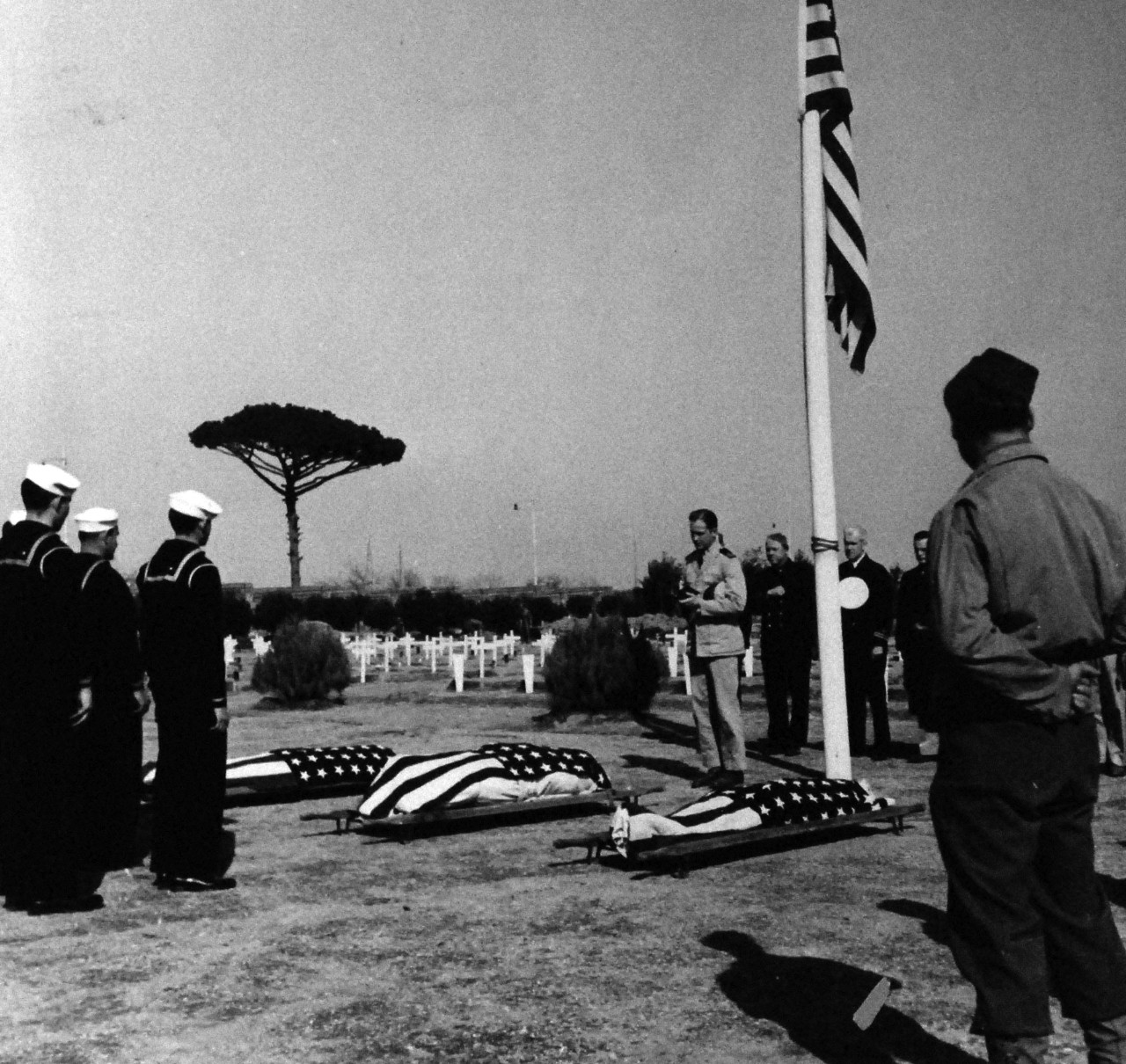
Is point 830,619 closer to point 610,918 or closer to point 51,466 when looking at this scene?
point 610,918

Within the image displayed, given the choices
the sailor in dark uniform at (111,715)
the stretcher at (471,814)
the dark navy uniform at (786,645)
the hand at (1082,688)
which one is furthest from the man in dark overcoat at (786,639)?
the hand at (1082,688)

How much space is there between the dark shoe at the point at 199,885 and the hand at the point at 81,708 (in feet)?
3.03

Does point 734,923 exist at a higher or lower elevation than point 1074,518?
lower

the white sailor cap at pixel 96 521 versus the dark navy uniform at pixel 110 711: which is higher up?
the white sailor cap at pixel 96 521

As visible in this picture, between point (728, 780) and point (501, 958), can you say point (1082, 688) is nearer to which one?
point (501, 958)

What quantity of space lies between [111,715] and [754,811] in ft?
10.8

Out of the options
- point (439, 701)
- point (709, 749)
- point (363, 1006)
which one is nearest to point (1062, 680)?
point (363, 1006)

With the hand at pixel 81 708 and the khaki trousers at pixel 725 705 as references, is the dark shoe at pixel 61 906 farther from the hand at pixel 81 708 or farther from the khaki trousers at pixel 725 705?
the khaki trousers at pixel 725 705

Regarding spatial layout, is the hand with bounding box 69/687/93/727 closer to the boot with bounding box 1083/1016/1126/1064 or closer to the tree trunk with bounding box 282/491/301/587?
the boot with bounding box 1083/1016/1126/1064

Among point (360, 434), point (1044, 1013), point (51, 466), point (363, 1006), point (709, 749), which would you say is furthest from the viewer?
point (360, 434)

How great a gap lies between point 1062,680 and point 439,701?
14862mm

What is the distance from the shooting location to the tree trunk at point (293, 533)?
1843 inches

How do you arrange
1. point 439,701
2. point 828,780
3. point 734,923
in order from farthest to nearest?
point 439,701
point 828,780
point 734,923

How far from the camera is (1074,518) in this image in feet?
9.91
